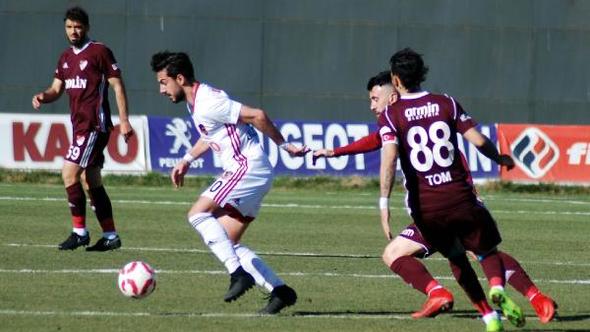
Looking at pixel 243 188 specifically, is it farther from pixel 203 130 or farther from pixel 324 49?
pixel 324 49

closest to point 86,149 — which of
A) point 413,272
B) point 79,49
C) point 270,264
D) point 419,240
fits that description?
point 79,49

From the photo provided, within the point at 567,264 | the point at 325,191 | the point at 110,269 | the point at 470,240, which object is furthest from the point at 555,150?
the point at 470,240

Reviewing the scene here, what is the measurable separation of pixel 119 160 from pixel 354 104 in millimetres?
7372

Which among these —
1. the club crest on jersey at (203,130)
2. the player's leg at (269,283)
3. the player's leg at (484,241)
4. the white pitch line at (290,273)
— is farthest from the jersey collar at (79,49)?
the player's leg at (484,241)

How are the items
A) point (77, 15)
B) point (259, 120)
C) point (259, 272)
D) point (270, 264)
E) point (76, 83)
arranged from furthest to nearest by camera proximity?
point (76, 83) < point (77, 15) < point (270, 264) < point (259, 120) < point (259, 272)

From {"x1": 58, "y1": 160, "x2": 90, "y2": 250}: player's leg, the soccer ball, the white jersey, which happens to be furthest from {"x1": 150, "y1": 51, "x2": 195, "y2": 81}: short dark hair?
{"x1": 58, "y1": 160, "x2": 90, "y2": 250}: player's leg

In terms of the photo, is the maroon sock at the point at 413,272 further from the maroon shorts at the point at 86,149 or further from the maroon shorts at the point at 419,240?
the maroon shorts at the point at 86,149

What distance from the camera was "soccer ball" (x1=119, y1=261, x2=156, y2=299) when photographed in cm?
975

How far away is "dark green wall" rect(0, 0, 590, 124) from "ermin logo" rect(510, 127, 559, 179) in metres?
4.87

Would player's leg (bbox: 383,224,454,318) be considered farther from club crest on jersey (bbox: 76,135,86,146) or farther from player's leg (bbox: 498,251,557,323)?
club crest on jersey (bbox: 76,135,86,146)

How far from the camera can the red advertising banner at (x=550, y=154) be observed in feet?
86.7

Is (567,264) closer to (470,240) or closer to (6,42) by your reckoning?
(470,240)

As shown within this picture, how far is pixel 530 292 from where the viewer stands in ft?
31.4

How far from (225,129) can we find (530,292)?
8.33 feet
